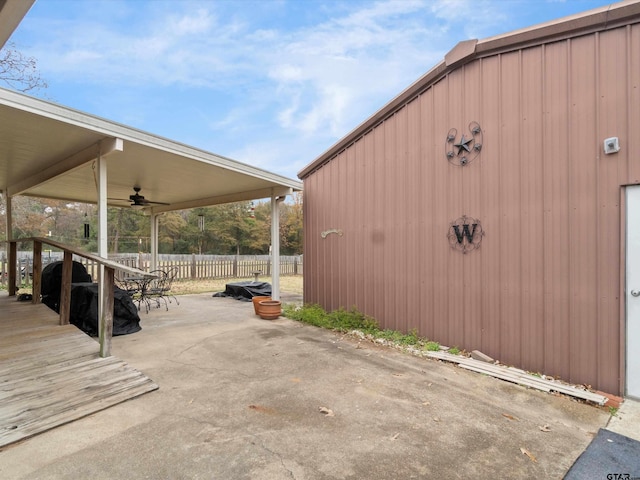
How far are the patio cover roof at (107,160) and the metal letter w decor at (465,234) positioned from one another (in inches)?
128

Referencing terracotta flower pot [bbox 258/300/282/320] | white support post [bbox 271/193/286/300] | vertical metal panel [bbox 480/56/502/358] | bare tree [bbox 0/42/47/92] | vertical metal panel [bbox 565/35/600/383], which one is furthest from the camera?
bare tree [bbox 0/42/47/92]

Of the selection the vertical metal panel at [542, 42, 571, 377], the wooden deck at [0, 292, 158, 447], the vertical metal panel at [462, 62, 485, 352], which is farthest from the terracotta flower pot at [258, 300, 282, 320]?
the vertical metal panel at [542, 42, 571, 377]

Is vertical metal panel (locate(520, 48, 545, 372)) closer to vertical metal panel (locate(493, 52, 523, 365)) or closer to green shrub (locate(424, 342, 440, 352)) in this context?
vertical metal panel (locate(493, 52, 523, 365))

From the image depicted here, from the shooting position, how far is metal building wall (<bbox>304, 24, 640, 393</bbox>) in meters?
2.72

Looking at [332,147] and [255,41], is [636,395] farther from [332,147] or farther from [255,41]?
[255,41]

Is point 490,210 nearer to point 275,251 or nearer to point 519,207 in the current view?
point 519,207

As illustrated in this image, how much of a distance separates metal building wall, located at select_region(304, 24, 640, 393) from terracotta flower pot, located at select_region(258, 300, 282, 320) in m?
1.63

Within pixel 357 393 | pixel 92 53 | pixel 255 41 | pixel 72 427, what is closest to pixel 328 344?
pixel 357 393

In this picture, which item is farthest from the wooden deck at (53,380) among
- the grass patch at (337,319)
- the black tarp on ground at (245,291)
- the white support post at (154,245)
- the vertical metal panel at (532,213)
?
the white support post at (154,245)

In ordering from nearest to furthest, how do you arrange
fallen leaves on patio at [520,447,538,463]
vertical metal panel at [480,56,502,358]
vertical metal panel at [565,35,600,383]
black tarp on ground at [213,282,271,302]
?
fallen leaves on patio at [520,447,538,463]
vertical metal panel at [565,35,600,383]
vertical metal panel at [480,56,502,358]
black tarp on ground at [213,282,271,302]

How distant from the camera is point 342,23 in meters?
7.54

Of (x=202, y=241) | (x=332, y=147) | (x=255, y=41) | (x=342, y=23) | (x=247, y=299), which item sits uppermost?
(x=255, y=41)

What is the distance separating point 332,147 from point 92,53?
31.7 ft

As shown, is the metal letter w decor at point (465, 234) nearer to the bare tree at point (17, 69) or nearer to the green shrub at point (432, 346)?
the green shrub at point (432, 346)
